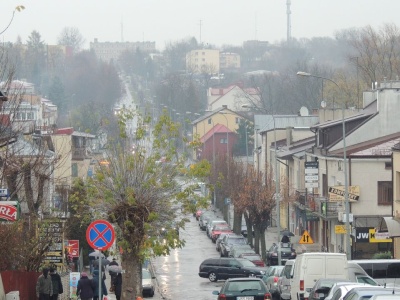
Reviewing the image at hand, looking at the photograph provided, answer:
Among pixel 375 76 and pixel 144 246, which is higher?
pixel 375 76

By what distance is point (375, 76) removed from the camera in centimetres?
10738

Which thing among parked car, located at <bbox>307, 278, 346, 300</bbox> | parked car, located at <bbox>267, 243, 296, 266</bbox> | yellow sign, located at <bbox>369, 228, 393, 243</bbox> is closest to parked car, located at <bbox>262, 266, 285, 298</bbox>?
yellow sign, located at <bbox>369, 228, 393, 243</bbox>

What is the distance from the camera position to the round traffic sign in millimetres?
26141

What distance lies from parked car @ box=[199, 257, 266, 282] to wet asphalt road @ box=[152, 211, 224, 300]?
373 mm

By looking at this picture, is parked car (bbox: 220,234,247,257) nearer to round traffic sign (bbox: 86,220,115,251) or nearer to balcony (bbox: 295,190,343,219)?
balcony (bbox: 295,190,343,219)

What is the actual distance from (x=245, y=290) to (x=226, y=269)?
1924cm

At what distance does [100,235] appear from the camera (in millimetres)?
26219

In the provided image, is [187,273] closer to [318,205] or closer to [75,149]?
[318,205]

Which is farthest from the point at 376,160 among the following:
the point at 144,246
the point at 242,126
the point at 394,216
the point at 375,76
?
the point at 242,126

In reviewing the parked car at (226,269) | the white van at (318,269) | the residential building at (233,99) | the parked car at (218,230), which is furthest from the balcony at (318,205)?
the residential building at (233,99)

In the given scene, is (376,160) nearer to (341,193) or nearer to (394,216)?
(341,193)

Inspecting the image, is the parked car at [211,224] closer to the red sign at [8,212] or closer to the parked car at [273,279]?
the parked car at [273,279]

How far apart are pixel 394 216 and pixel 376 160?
354 inches

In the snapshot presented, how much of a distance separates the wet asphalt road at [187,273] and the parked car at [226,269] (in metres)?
0.37
